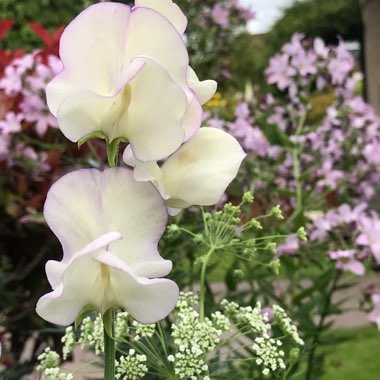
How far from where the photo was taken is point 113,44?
17.5 inches

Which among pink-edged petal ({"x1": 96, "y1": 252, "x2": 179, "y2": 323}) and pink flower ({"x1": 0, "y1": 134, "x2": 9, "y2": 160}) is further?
pink flower ({"x1": 0, "y1": 134, "x2": 9, "y2": 160})

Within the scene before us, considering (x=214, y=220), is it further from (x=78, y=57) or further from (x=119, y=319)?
(x=78, y=57)

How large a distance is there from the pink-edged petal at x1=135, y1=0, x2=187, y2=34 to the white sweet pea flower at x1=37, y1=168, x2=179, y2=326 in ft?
0.36

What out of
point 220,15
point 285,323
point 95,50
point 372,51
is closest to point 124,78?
point 95,50

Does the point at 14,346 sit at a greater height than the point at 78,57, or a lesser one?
lesser

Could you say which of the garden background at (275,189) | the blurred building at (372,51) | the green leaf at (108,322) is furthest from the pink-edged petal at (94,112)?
the blurred building at (372,51)

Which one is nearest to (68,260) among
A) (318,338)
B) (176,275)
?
(176,275)

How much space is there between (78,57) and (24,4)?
695 cm

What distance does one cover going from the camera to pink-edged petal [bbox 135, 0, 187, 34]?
1.53 ft

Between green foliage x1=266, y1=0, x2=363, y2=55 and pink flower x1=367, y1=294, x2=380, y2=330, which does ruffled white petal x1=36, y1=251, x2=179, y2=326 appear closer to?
pink flower x1=367, y1=294, x2=380, y2=330

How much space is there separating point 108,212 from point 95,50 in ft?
0.33

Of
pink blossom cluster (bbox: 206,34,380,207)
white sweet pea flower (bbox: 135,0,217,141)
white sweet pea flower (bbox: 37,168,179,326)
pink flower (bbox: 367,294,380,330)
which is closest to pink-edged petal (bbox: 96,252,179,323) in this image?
white sweet pea flower (bbox: 37,168,179,326)

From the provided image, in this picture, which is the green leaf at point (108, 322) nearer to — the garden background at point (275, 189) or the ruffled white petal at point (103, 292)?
the ruffled white petal at point (103, 292)

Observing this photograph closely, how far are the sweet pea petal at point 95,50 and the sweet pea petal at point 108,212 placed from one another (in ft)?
0.20
